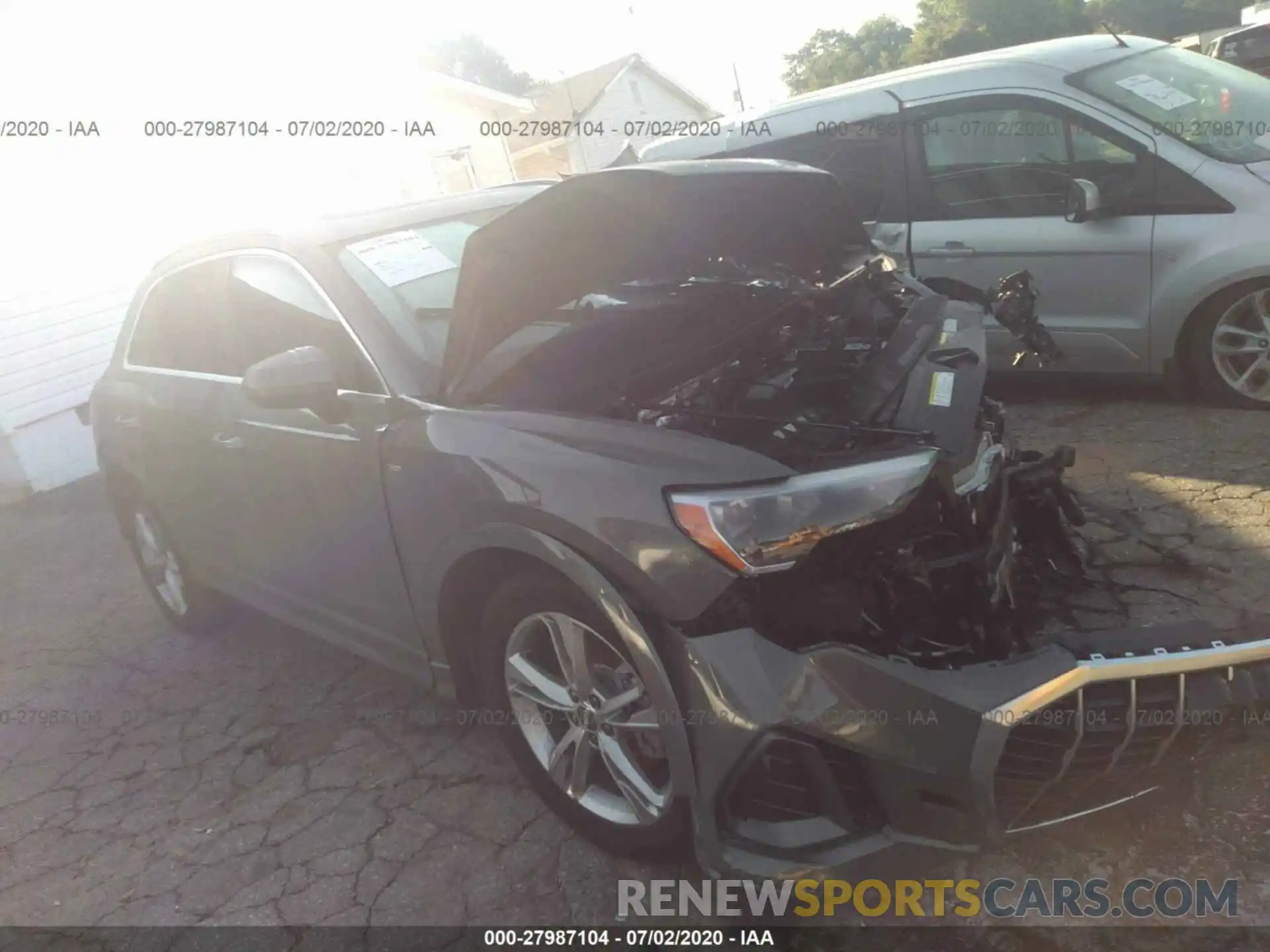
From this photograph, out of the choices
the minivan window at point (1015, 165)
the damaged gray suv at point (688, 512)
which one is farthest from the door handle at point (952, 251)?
the damaged gray suv at point (688, 512)

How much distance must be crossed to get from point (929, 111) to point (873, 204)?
0.54 metres

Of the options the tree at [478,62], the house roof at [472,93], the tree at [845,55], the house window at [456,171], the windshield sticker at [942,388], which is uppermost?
the tree at [478,62]

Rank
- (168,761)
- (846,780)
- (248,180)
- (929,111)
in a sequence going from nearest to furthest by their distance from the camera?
(846,780) → (168,761) → (929,111) → (248,180)

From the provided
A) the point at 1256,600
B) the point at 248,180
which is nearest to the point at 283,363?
the point at 1256,600

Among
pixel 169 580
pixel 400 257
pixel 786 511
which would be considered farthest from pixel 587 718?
pixel 169 580

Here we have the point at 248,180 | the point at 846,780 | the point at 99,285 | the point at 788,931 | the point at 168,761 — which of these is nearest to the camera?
the point at 846,780

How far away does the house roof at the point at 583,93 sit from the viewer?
82.3 feet

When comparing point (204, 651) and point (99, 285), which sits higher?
point (99, 285)

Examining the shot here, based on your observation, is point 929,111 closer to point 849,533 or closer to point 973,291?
point 973,291

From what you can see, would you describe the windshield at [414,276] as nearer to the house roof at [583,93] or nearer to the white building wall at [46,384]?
the white building wall at [46,384]

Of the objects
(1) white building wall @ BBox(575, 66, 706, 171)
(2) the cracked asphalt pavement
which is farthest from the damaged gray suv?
(1) white building wall @ BBox(575, 66, 706, 171)

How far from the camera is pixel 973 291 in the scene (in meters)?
3.27

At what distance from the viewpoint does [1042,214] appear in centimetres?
470

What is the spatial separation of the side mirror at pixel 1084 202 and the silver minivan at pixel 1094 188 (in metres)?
0.01
